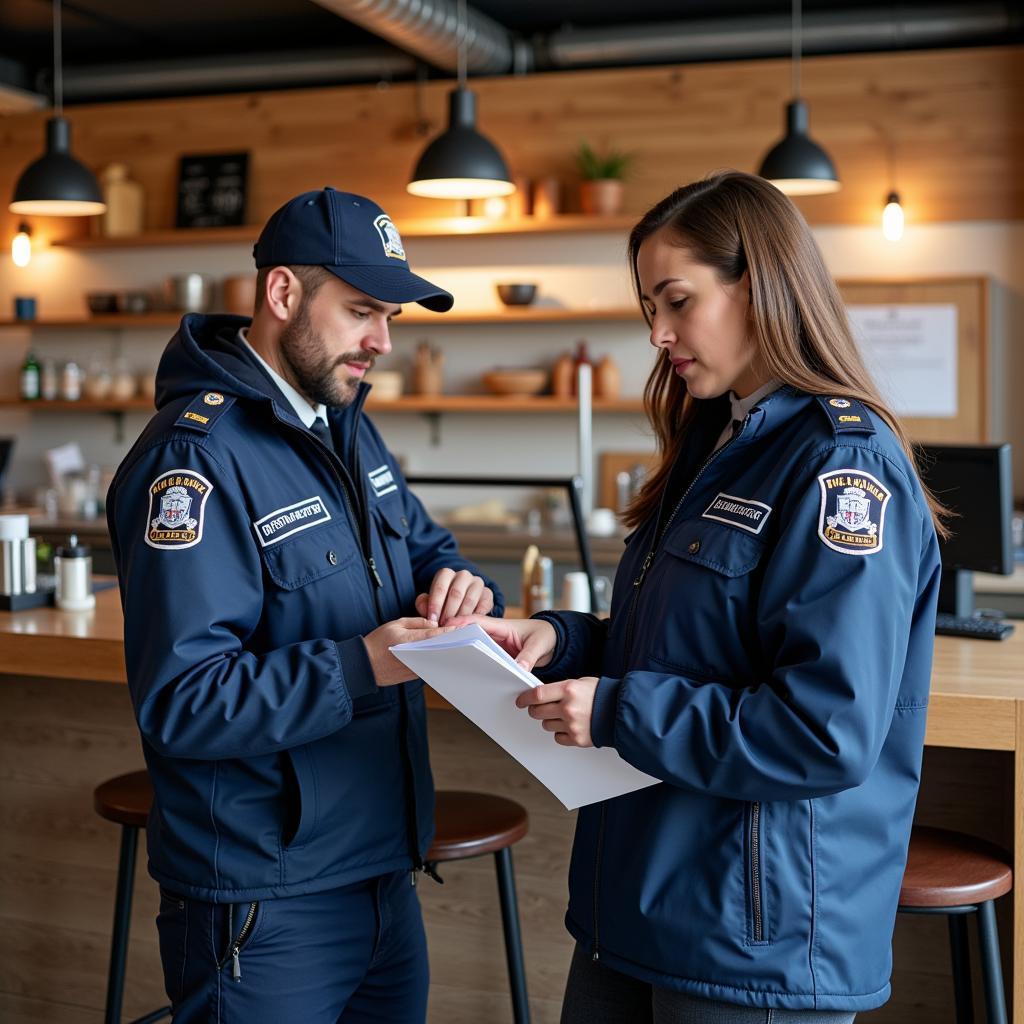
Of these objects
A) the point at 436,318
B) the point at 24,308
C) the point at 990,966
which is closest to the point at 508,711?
the point at 990,966

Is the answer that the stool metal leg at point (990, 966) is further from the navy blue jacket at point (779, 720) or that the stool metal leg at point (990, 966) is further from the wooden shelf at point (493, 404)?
the wooden shelf at point (493, 404)

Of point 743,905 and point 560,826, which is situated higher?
point 743,905

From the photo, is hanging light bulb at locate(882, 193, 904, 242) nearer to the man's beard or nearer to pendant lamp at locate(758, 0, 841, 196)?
pendant lamp at locate(758, 0, 841, 196)

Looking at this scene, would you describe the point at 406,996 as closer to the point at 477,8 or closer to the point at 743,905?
the point at 743,905

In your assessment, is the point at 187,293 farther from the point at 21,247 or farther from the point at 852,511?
the point at 852,511

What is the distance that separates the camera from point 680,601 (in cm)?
147

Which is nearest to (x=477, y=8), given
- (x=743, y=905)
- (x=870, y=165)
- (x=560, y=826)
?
(x=870, y=165)

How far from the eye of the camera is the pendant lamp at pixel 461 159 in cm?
427

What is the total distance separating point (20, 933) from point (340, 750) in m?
1.62

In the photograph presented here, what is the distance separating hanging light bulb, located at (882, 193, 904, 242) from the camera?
5285mm

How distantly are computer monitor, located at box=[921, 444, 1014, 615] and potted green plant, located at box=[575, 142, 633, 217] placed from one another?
305 cm

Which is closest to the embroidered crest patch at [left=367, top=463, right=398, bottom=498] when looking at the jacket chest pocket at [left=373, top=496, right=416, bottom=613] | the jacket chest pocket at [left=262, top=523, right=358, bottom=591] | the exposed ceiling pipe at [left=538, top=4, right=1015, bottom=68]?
the jacket chest pocket at [left=373, top=496, right=416, bottom=613]

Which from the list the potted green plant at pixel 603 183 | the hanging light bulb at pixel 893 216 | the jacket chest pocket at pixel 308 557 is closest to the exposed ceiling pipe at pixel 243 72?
the potted green plant at pixel 603 183

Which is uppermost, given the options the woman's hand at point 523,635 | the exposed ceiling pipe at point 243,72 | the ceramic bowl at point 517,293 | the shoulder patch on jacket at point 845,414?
the exposed ceiling pipe at point 243,72
